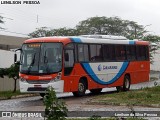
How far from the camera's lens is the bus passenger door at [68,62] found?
21938 millimetres

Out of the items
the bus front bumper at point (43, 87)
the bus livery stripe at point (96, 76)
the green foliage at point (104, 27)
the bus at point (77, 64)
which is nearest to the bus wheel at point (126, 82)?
A: the bus at point (77, 64)

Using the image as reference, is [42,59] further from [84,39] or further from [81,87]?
[84,39]

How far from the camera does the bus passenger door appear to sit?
864 inches

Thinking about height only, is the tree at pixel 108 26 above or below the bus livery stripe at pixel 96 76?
above

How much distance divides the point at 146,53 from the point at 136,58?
1677 mm

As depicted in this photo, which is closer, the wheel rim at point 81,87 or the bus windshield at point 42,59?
the bus windshield at point 42,59

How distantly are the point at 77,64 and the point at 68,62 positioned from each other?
0.78m

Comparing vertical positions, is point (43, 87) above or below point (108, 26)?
below

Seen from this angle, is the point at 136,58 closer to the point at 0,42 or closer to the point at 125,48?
the point at 125,48

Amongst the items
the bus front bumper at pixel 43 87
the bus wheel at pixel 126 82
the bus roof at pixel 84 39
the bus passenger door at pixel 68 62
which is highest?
the bus roof at pixel 84 39

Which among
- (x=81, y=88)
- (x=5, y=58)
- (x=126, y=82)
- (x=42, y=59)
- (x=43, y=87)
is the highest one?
(x=42, y=59)

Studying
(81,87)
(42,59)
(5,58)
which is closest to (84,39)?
(81,87)

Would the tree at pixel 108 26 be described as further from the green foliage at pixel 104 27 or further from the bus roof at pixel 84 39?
the bus roof at pixel 84 39

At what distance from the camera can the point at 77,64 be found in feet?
74.8
